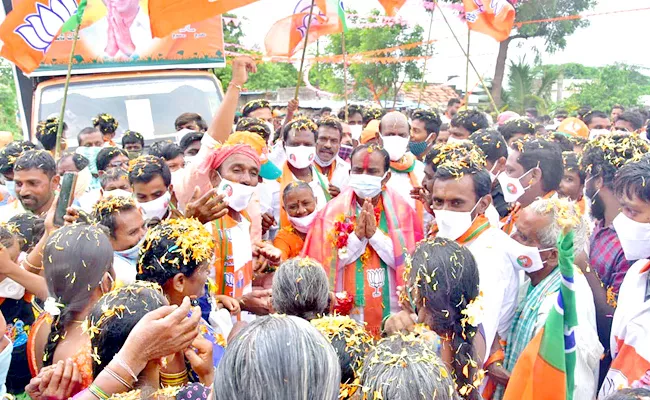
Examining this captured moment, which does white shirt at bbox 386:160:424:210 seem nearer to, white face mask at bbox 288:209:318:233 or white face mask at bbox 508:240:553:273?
white face mask at bbox 288:209:318:233

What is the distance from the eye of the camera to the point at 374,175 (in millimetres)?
4539

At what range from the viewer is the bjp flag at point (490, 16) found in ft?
28.0

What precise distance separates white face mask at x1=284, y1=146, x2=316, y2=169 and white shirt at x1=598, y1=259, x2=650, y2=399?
3.30 metres

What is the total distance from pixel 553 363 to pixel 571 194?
10.2 feet

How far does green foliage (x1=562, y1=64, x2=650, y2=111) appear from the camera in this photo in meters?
28.3

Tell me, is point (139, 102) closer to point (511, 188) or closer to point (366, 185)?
point (366, 185)

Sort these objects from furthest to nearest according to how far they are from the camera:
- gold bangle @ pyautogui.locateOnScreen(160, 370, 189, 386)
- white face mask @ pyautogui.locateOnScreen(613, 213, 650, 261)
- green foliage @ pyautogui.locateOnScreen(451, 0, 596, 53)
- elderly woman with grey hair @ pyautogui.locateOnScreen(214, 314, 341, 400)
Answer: green foliage @ pyautogui.locateOnScreen(451, 0, 596, 53) → white face mask @ pyautogui.locateOnScreen(613, 213, 650, 261) → gold bangle @ pyautogui.locateOnScreen(160, 370, 189, 386) → elderly woman with grey hair @ pyautogui.locateOnScreen(214, 314, 341, 400)

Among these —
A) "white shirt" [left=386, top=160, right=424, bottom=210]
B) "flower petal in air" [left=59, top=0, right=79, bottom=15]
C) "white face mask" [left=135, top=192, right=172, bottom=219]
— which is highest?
"flower petal in air" [left=59, top=0, right=79, bottom=15]

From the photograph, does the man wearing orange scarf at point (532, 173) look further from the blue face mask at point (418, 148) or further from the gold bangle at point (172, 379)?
the gold bangle at point (172, 379)

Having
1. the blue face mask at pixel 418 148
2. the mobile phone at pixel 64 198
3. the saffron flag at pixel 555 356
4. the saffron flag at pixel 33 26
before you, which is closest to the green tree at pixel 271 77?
the blue face mask at pixel 418 148

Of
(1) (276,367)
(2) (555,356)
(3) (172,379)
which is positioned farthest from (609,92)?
(1) (276,367)

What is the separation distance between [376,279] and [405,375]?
8.48 feet

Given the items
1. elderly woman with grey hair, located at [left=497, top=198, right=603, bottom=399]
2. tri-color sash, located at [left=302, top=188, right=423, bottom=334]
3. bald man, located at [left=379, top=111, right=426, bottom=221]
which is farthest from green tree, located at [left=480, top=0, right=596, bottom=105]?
elderly woman with grey hair, located at [left=497, top=198, right=603, bottom=399]

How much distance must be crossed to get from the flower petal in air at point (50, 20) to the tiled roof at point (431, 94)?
2599cm
